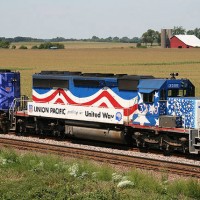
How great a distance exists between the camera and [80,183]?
46.8 feet

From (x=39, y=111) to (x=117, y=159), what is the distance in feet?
21.0

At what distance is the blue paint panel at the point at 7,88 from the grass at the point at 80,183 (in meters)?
8.72

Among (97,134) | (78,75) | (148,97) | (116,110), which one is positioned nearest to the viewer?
(148,97)

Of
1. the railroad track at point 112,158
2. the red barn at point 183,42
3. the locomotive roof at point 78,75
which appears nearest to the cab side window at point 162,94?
the locomotive roof at point 78,75

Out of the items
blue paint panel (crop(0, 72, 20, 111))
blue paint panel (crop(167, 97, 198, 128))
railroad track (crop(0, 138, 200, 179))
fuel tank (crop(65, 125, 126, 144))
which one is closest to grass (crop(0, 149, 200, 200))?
railroad track (crop(0, 138, 200, 179))

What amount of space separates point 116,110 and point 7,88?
7875 mm

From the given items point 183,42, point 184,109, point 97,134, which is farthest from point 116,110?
point 183,42

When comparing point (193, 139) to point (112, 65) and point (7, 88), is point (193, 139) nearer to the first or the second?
point (7, 88)

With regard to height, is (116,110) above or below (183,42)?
below

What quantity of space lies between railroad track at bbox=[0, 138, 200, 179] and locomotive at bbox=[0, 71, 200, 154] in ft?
4.23

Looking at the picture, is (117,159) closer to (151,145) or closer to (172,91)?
(151,145)

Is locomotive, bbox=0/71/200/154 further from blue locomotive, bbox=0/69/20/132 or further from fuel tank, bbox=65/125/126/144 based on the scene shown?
blue locomotive, bbox=0/69/20/132

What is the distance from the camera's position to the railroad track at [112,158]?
16.9m

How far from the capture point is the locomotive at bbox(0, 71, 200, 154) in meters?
19.2
